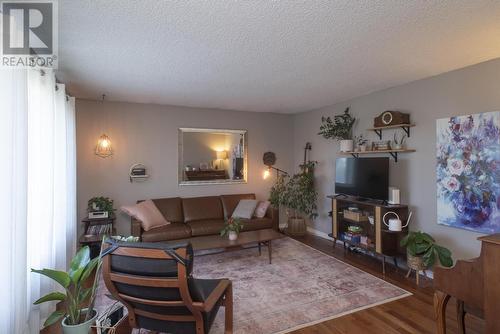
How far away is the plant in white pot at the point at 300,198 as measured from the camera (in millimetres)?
5176

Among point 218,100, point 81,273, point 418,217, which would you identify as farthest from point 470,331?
point 218,100

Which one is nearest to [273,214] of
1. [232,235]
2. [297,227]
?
[297,227]

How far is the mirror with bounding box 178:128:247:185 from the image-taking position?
500 cm

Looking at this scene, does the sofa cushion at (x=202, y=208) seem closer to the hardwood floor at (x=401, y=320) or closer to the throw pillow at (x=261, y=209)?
the throw pillow at (x=261, y=209)

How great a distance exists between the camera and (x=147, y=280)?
159 cm

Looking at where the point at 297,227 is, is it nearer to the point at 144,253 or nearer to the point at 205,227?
the point at 205,227

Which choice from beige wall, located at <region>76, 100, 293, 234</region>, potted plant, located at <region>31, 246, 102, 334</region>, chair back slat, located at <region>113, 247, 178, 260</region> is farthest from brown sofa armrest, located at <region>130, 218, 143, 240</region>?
chair back slat, located at <region>113, 247, 178, 260</region>

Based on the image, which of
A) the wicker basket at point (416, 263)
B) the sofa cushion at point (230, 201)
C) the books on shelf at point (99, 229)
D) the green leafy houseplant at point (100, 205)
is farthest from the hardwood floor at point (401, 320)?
the green leafy houseplant at point (100, 205)

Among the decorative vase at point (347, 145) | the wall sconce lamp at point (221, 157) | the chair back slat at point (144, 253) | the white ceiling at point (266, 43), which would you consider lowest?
the chair back slat at point (144, 253)

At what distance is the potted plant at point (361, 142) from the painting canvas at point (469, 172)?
1040 millimetres

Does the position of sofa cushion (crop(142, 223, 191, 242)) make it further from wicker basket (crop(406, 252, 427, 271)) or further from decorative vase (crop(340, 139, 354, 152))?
wicker basket (crop(406, 252, 427, 271))

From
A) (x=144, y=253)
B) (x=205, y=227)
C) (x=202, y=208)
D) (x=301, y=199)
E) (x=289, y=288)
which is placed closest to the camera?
(x=144, y=253)

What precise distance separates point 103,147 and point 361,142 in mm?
4278

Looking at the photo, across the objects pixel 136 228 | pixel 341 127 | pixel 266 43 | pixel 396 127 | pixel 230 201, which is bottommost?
pixel 136 228
